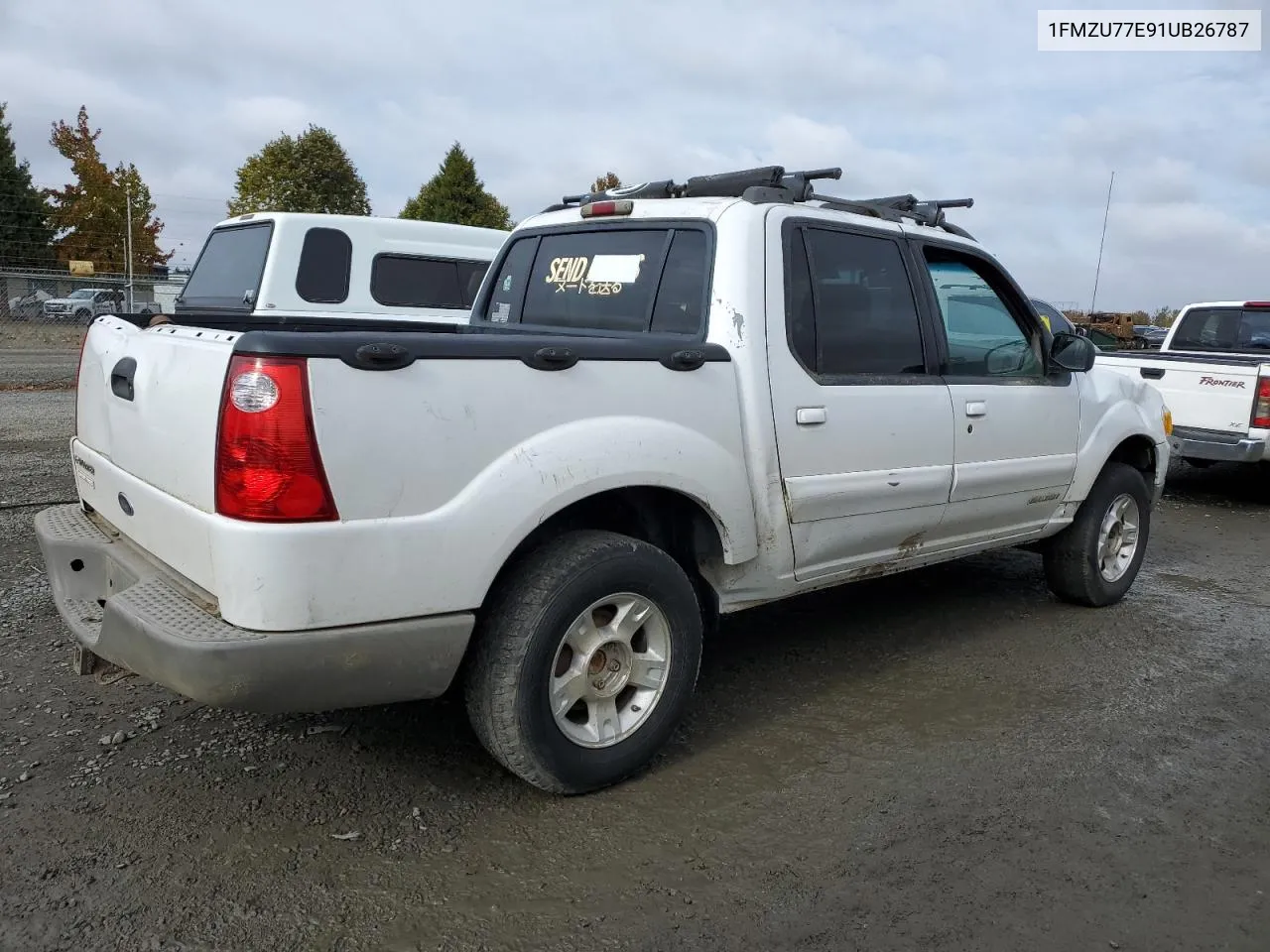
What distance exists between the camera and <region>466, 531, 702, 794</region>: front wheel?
2.85 m

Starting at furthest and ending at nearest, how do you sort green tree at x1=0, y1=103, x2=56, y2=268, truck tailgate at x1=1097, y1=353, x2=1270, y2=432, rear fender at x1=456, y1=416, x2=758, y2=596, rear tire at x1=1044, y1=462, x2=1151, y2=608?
green tree at x1=0, y1=103, x2=56, y2=268
truck tailgate at x1=1097, y1=353, x2=1270, y2=432
rear tire at x1=1044, y1=462, x2=1151, y2=608
rear fender at x1=456, y1=416, x2=758, y2=596

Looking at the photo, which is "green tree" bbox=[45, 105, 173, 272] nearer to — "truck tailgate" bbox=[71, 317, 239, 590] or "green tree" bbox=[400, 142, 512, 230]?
"green tree" bbox=[400, 142, 512, 230]

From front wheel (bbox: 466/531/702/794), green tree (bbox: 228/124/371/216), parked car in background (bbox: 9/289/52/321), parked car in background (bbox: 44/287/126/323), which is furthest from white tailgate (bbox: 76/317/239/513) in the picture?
green tree (bbox: 228/124/371/216)

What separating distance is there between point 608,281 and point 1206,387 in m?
6.54

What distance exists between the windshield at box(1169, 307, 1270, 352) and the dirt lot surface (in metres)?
6.84

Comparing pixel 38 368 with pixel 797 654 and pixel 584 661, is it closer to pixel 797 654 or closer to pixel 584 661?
pixel 797 654

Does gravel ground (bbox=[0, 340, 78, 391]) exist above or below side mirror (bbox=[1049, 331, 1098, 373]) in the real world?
below

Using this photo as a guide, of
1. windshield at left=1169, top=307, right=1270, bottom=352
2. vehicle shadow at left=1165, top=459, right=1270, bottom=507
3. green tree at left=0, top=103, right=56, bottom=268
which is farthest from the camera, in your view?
green tree at left=0, top=103, right=56, bottom=268

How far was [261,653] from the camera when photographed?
2.46m

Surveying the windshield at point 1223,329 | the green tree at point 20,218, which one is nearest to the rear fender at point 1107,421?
the windshield at point 1223,329

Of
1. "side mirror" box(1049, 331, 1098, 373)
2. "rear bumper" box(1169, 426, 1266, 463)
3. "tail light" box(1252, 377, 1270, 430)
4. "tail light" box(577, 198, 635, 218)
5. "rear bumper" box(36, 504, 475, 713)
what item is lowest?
"rear bumper" box(1169, 426, 1266, 463)

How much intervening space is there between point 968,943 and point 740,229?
227 cm

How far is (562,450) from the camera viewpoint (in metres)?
2.87

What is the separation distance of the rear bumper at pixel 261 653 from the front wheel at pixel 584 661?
16 centimetres
